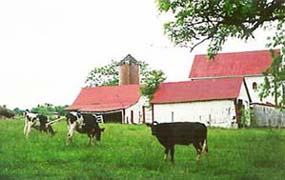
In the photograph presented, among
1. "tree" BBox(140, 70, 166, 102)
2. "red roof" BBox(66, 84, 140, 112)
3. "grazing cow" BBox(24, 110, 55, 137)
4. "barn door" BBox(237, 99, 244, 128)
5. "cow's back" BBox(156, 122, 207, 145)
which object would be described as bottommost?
"cow's back" BBox(156, 122, 207, 145)

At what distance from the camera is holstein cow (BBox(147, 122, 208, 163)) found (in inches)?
148

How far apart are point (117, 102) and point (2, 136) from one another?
57 cm

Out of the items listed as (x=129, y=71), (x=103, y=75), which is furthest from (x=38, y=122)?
(x=129, y=71)

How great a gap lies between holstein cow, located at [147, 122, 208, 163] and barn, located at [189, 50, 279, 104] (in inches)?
9.7

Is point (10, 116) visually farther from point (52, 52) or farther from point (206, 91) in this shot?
point (206, 91)

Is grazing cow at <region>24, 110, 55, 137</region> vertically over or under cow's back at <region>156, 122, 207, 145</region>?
over

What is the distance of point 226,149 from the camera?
3.79m

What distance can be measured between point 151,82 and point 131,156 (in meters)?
0.38

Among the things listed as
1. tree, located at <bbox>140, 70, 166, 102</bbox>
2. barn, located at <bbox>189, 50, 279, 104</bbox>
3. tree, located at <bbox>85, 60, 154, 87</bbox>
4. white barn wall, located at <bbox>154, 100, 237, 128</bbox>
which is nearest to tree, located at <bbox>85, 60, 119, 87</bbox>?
tree, located at <bbox>85, 60, 154, 87</bbox>

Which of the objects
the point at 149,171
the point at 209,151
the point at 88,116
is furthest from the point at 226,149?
the point at 88,116

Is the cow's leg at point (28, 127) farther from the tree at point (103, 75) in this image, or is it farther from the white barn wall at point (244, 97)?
the white barn wall at point (244, 97)

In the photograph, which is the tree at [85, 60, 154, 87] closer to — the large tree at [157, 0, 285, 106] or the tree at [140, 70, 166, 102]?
the tree at [140, 70, 166, 102]

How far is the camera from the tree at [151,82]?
371 centimetres

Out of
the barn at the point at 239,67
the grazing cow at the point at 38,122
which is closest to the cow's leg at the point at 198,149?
the barn at the point at 239,67
